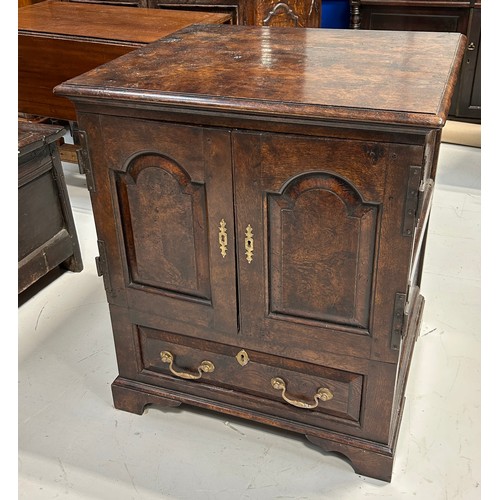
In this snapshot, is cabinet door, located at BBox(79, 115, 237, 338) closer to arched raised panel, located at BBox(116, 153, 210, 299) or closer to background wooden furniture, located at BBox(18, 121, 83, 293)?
arched raised panel, located at BBox(116, 153, 210, 299)

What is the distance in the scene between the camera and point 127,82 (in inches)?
59.0

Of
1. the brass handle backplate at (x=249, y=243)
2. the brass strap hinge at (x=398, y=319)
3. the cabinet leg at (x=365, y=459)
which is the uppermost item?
the brass handle backplate at (x=249, y=243)

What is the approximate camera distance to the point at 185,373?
1.86 metres

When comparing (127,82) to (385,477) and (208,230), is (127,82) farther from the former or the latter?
(385,477)

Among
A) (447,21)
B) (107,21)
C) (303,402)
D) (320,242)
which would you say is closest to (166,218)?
(320,242)

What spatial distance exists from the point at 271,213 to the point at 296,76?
0.35 m

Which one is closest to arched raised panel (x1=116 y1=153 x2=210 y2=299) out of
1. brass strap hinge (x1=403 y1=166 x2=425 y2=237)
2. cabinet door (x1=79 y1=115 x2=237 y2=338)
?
cabinet door (x1=79 y1=115 x2=237 y2=338)

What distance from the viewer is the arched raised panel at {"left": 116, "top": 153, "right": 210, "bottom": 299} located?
1566 mm

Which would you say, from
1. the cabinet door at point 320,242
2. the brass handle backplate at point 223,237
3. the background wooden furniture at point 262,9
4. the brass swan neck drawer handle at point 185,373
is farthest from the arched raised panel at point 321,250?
the background wooden furniture at point 262,9

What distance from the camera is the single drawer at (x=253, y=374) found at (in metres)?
1.70

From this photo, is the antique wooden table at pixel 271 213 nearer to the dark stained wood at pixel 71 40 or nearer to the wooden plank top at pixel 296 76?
the wooden plank top at pixel 296 76

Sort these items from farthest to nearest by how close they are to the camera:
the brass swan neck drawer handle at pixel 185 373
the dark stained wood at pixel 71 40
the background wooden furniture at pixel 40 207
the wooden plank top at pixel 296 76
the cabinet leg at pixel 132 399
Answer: the dark stained wood at pixel 71 40 → the background wooden furniture at pixel 40 207 → the cabinet leg at pixel 132 399 → the brass swan neck drawer handle at pixel 185 373 → the wooden plank top at pixel 296 76

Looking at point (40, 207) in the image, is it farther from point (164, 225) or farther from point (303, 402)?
point (303, 402)

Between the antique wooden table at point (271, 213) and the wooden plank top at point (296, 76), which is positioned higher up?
the wooden plank top at point (296, 76)
